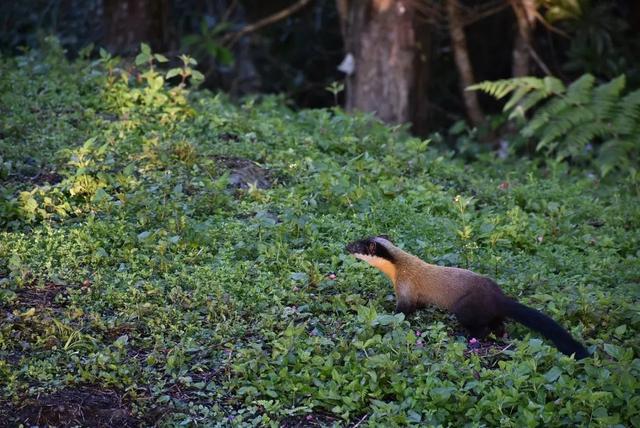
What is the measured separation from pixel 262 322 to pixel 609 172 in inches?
187

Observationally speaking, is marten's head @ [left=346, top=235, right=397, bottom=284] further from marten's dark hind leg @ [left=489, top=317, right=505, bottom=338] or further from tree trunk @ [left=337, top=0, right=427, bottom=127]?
tree trunk @ [left=337, top=0, right=427, bottom=127]

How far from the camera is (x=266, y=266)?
5988mm

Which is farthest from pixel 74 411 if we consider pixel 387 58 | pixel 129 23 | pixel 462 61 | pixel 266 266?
pixel 462 61

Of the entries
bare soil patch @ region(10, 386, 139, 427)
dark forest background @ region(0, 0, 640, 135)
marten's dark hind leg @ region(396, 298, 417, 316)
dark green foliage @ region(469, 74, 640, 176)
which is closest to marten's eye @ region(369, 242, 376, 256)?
marten's dark hind leg @ region(396, 298, 417, 316)

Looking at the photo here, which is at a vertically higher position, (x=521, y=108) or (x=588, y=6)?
(x=588, y=6)

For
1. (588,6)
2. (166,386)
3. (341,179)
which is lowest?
(166,386)

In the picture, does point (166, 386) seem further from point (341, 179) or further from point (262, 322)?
point (341, 179)

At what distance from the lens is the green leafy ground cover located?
468 cm

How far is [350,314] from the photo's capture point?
5562 mm

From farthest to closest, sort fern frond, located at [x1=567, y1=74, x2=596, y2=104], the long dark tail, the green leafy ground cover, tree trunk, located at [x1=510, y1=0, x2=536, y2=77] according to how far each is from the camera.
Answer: tree trunk, located at [x1=510, y1=0, x2=536, y2=77], fern frond, located at [x1=567, y1=74, x2=596, y2=104], the long dark tail, the green leafy ground cover

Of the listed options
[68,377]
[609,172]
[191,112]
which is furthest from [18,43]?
[68,377]

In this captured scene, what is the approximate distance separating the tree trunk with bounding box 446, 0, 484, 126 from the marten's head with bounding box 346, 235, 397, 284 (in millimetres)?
5731

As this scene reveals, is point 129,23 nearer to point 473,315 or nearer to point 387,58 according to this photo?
point 387,58

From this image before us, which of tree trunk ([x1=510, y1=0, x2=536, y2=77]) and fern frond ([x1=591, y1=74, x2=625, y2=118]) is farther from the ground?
tree trunk ([x1=510, y1=0, x2=536, y2=77])
